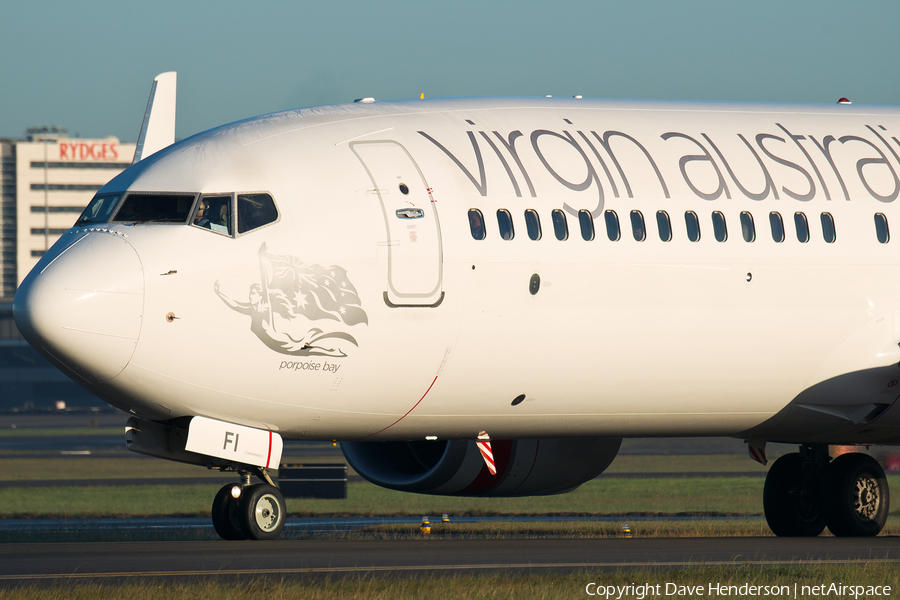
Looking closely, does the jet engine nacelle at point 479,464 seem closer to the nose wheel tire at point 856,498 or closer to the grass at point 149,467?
the nose wheel tire at point 856,498

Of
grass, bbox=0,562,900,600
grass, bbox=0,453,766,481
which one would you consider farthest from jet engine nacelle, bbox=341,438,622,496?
grass, bbox=0,453,766,481

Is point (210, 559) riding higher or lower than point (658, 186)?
lower

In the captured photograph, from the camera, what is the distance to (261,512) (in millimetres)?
16266

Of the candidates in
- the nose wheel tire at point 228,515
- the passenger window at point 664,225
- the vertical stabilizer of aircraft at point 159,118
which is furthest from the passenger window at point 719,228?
the vertical stabilizer of aircraft at point 159,118

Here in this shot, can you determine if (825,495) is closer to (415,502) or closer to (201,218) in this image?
(201,218)

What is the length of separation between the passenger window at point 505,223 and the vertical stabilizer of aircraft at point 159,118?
9.68 m

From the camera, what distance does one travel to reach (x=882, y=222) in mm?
19734

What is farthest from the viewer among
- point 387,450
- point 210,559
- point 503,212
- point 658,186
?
point 387,450

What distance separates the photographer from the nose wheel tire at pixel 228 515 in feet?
53.7

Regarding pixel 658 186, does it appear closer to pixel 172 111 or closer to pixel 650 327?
pixel 650 327

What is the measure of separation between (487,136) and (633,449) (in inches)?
1882

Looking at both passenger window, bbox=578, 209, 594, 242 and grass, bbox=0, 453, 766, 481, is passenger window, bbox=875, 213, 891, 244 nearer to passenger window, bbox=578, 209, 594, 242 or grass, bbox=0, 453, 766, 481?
passenger window, bbox=578, 209, 594, 242

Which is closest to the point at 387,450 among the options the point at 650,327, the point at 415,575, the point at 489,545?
the point at 489,545

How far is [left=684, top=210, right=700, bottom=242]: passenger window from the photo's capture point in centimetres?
1842
